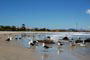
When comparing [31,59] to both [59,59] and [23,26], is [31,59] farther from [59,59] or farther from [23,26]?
[23,26]

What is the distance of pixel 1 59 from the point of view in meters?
11.0

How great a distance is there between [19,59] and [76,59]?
3.85m

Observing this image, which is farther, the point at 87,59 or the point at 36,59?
the point at 87,59

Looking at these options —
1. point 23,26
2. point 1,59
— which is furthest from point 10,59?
point 23,26

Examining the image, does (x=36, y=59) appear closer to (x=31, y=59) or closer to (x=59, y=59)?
(x=31, y=59)

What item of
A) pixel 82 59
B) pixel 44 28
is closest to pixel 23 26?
pixel 44 28

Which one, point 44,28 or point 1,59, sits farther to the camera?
point 44,28

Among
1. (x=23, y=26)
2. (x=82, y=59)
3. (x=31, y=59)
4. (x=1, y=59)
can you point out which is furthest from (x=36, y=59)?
(x=23, y=26)

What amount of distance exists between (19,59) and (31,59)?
0.79 meters

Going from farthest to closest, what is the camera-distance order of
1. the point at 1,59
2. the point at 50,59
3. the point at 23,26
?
the point at 23,26, the point at 50,59, the point at 1,59

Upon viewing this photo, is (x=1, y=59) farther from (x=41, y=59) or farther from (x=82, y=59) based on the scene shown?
(x=82, y=59)

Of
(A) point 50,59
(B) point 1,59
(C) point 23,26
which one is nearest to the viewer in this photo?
(B) point 1,59

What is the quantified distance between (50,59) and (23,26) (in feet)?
329

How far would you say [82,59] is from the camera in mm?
12320
